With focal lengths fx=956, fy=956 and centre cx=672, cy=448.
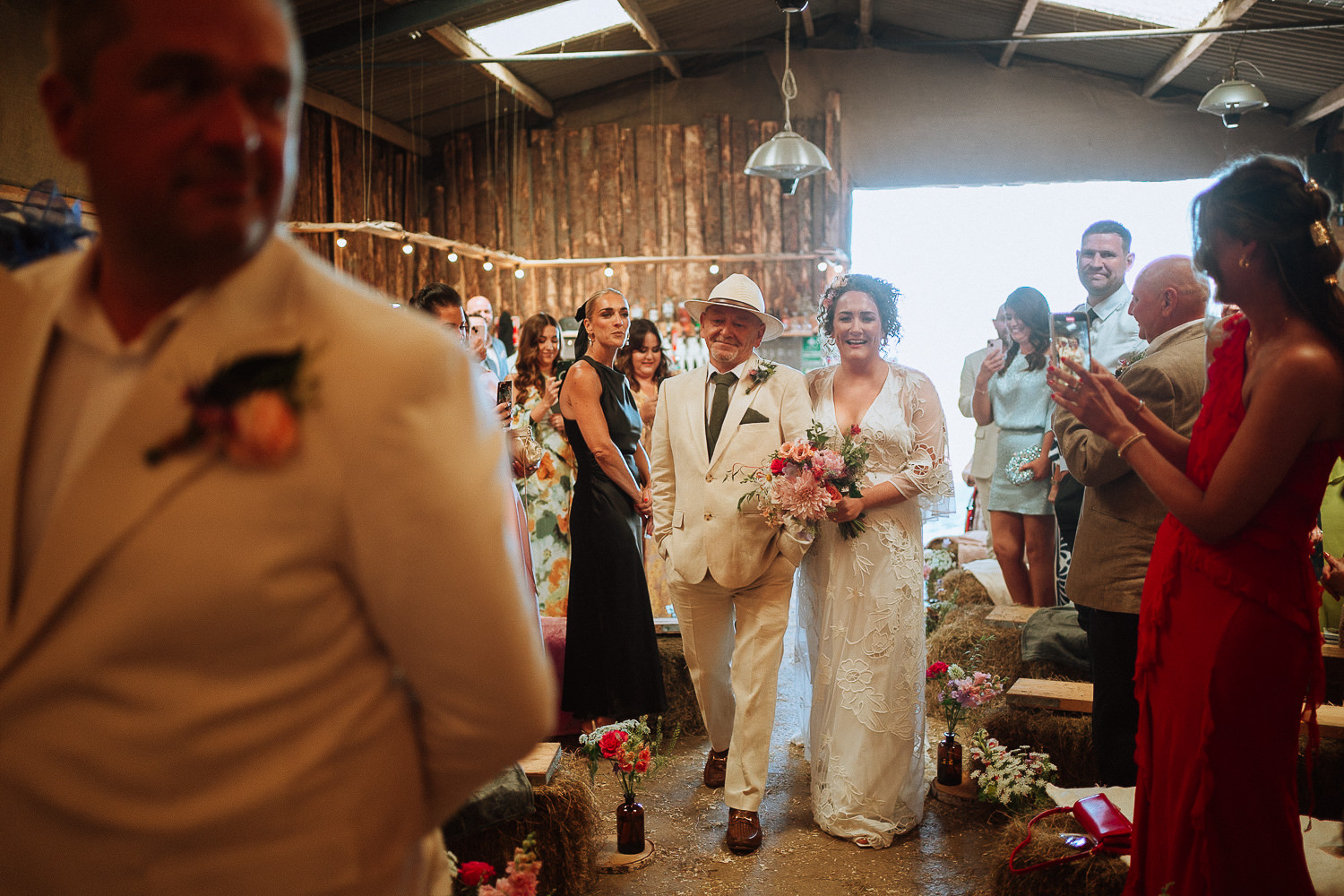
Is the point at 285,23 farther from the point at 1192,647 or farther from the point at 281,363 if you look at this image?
the point at 1192,647

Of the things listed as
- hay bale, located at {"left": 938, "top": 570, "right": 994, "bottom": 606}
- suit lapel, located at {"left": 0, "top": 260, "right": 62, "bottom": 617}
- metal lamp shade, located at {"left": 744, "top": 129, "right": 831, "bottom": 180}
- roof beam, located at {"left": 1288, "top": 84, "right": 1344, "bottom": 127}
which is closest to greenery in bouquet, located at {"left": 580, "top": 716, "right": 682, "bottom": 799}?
suit lapel, located at {"left": 0, "top": 260, "right": 62, "bottom": 617}

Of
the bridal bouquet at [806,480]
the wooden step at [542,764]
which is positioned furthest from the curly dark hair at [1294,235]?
the wooden step at [542,764]

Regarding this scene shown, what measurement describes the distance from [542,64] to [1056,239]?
6.78 meters

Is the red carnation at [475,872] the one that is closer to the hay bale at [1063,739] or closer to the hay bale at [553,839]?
the hay bale at [553,839]

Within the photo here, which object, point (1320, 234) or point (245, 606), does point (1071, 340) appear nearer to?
point (1320, 234)

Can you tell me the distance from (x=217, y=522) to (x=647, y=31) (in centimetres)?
1129

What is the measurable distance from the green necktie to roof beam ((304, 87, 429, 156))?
8019 mm

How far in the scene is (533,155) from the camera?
13234 mm

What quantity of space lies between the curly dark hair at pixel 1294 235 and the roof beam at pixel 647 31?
9.15 m

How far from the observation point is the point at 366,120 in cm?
1171

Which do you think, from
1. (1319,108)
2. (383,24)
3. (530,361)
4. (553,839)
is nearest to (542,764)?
(553,839)

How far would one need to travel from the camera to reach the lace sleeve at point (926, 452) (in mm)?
3912

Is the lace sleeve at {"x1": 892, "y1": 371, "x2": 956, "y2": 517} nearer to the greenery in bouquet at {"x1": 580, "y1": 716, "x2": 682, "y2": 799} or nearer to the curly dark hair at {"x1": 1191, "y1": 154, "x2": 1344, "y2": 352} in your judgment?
the greenery in bouquet at {"x1": 580, "y1": 716, "x2": 682, "y2": 799}

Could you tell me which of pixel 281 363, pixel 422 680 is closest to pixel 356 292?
pixel 281 363
